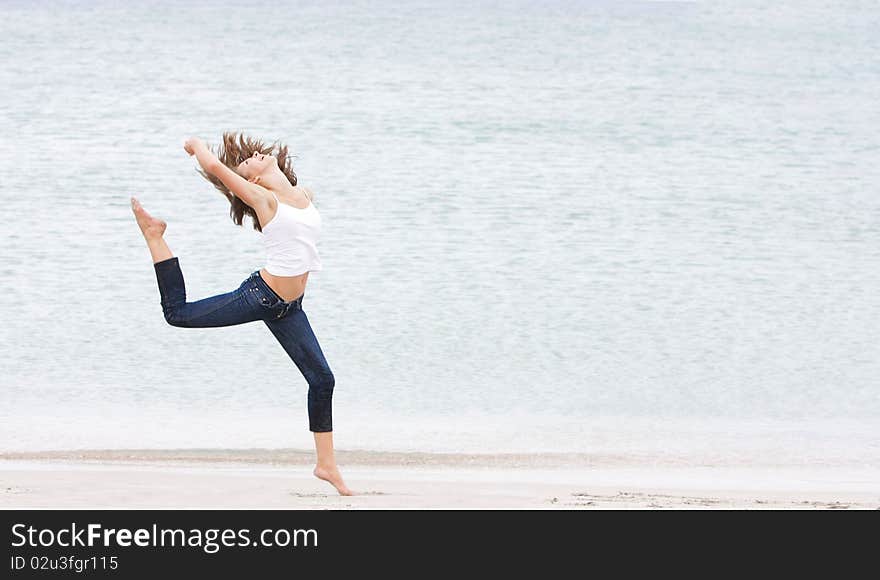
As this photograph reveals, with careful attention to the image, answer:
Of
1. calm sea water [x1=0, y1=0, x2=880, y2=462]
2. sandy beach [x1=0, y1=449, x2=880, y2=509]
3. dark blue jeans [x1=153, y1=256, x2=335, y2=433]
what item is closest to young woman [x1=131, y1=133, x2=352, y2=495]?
dark blue jeans [x1=153, y1=256, x2=335, y2=433]

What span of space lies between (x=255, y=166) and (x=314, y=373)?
85 cm

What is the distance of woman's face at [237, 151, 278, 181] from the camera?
528 centimetres

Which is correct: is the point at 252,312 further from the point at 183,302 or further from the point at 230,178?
the point at 230,178

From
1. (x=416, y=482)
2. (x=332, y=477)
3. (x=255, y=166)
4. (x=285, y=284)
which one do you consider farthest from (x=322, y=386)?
(x=255, y=166)

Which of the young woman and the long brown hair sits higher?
the long brown hair

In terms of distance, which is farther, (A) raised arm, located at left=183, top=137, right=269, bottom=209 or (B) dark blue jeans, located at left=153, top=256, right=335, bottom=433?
(B) dark blue jeans, located at left=153, top=256, right=335, bottom=433

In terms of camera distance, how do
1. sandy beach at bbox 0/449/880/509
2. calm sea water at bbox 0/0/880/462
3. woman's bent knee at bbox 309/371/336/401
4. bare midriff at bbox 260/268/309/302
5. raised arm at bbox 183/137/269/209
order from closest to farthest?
1. raised arm at bbox 183/137/269/209
2. bare midriff at bbox 260/268/309/302
3. sandy beach at bbox 0/449/880/509
4. woman's bent knee at bbox 309/371/336/401
5. calm sea water at bbox 0/0/880/462

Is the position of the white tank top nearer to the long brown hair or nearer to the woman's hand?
the long brown hair

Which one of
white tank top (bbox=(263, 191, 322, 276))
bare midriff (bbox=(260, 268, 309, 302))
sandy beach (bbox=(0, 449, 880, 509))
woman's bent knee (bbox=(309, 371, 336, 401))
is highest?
white tank top (bbox=(263, 191, 322, 276))

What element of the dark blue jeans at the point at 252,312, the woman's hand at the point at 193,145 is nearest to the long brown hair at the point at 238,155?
the woman's hand at the point at 193,145

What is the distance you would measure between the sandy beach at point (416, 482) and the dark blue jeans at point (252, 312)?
0.55 metres

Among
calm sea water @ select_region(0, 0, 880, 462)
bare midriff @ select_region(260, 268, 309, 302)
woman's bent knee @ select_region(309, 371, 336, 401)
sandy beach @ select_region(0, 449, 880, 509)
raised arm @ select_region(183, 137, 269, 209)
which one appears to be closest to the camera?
raised arm @ select_region(183, 137, 269, 209)

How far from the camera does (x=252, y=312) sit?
5.16 meters

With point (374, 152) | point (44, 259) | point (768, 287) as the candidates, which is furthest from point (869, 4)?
point (44, 259)
